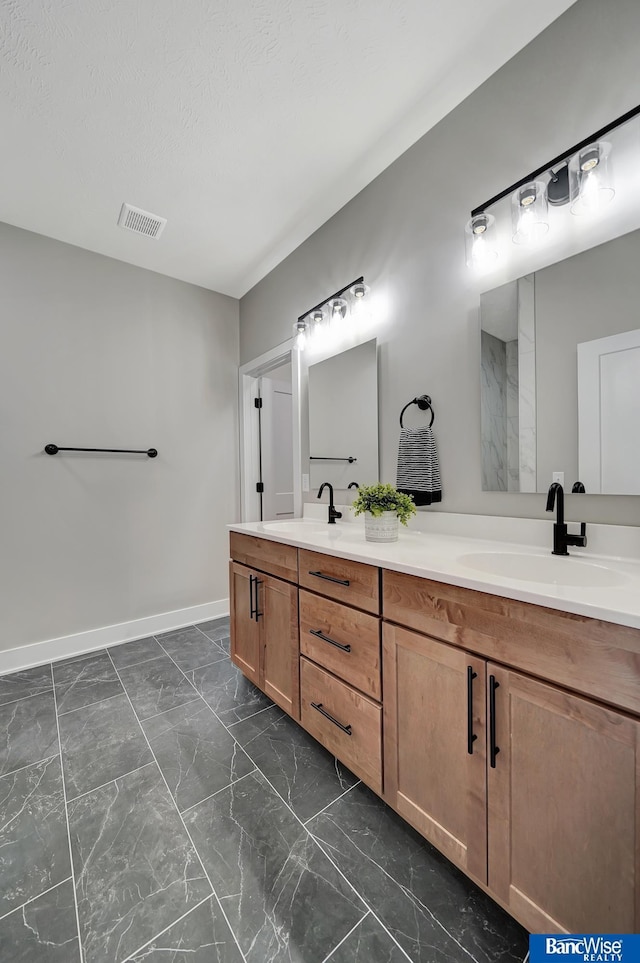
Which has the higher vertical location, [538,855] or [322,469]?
[322,469]

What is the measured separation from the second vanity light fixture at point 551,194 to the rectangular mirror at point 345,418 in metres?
0.63

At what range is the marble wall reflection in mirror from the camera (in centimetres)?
110

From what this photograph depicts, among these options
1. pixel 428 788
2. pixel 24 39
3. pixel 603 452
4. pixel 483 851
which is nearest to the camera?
pixel 483 851

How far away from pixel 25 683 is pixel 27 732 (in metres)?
0.54

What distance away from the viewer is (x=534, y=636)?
789 millimetres

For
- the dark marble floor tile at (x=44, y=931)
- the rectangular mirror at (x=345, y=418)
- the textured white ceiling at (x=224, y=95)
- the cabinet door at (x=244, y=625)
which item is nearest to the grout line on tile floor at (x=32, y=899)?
the dark marble floor tile at (x=44, y=931)

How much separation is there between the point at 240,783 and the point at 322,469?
149cm

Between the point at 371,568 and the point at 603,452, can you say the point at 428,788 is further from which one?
the point at 603,452

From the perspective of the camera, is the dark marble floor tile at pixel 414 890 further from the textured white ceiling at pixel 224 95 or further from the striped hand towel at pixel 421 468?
the textured white ceiling at pixel 224 95

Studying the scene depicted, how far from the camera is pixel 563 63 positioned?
1212 mm

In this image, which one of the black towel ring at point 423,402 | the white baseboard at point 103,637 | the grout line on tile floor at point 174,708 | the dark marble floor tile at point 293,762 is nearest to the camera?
the dark marble floor tile at point 293,762

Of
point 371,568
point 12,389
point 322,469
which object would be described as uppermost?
point 12,389

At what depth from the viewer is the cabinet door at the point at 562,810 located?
68cm

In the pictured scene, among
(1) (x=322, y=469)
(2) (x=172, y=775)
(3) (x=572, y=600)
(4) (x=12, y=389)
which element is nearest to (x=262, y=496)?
(1) (x=322, y=469)
